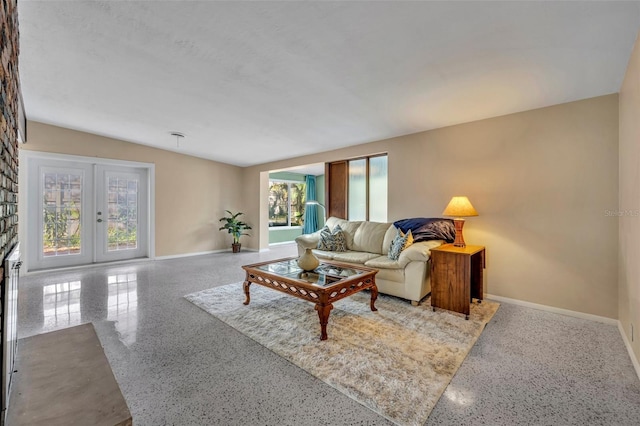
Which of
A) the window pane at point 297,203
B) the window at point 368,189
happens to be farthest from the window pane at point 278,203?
the window at point 368,189

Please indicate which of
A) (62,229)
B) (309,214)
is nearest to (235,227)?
(309,214)

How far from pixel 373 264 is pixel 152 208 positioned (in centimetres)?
491

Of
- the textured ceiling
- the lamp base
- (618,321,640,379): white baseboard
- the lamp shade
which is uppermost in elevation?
the textured ceiling

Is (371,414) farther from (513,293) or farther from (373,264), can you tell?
(513,293)

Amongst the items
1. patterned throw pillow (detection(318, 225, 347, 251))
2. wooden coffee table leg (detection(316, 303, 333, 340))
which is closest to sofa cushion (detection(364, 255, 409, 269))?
patterned throw pillow (detection(318, 225, 347, 251))

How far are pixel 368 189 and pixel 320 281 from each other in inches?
99.2

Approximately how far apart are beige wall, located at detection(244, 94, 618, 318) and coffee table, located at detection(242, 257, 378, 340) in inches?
64.6

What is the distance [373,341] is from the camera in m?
2.32

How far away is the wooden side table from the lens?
278 centimetres

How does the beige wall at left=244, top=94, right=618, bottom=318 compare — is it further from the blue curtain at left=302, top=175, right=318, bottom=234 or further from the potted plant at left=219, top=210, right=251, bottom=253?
Answer: the blue curtain at left=302, top=175, right=318, bottom=234

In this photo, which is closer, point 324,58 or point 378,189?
point 324,58

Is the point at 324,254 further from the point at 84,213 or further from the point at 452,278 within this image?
the point at 84,213

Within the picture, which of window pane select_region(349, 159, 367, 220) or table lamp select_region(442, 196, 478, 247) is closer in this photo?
table lamp select_region(442, 196, 478, 247)

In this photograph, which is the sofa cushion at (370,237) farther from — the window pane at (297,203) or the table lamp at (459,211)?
the window pane at (297,203)
